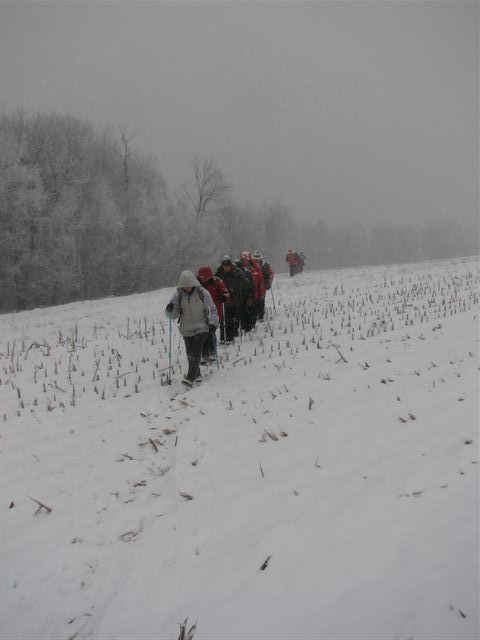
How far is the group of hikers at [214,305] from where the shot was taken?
7.82 m

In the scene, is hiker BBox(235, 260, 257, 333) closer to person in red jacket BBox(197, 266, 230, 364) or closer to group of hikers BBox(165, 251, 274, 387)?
group of hikers BBox(165, 251, 274, 387)

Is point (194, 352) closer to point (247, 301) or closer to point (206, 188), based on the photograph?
point (247, 301)

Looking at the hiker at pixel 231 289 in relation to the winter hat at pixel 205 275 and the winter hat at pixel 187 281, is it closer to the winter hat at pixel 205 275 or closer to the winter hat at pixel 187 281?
the winter hat at pixel 205 275

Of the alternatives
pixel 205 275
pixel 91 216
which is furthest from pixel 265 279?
pixel 91 216

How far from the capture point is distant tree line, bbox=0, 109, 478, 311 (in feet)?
82.1

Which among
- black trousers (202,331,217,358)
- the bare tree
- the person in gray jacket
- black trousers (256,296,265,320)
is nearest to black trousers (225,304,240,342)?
black trousers (202,331,217,358)

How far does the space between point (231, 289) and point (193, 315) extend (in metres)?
2.29

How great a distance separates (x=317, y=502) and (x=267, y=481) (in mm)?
681

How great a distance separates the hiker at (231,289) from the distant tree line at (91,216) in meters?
20.4

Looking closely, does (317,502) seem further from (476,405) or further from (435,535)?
(476,405)

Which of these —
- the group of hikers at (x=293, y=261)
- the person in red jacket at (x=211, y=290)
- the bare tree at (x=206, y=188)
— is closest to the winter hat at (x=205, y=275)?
the person in red jacket at (x=211, y=290)

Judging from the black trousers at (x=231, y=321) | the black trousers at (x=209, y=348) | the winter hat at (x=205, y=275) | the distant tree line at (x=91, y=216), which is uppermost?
the distant tree line at (x=91, y=216)

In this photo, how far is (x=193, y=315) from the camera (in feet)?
25.6

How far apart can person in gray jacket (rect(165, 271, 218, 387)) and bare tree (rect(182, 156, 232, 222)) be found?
120ft
